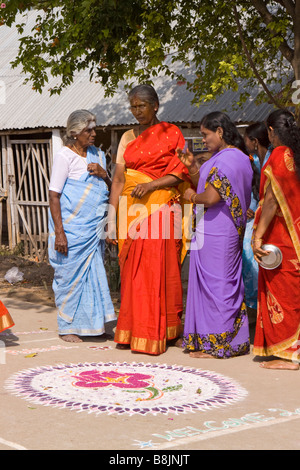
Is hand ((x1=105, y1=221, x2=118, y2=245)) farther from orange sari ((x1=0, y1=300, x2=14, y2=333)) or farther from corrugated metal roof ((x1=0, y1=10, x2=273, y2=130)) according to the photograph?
corrugated metal roof ((x1=0, y1=10, x2=273, y2=130))

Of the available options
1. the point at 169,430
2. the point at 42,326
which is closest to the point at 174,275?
the point at 42,326

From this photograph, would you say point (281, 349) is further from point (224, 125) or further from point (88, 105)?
point (88, 105)

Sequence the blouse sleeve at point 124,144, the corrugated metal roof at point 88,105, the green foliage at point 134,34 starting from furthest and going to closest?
the corrugated metal roof at point 88,105, the green foliage at point 134,34, the blouse sleeve at point 124,144

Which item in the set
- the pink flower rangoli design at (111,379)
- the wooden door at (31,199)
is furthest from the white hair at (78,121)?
the wooden door at (31,199)

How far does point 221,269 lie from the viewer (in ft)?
21.0

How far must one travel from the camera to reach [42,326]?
7797 millimetres

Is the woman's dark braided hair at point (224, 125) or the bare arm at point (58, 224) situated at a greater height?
the woman's dark braided hair at point (224, 125)

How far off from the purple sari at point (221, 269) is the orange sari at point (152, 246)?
28cm

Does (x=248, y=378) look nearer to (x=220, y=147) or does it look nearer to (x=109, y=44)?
(x=220, y=147)

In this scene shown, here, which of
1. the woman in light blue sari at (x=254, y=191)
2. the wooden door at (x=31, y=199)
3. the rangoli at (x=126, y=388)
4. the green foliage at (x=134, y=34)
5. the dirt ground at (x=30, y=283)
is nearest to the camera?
the rangoli at (x=126, y=388)

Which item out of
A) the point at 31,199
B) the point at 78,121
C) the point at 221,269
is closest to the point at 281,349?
the point at 221,269

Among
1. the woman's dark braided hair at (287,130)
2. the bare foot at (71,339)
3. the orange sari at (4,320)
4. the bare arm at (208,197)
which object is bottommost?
the bare foot at (71,339)

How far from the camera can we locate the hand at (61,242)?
7.10 m

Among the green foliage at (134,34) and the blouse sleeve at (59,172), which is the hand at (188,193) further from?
the green foliage at (134,34)
